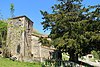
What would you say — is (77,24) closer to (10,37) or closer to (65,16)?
(65,16)

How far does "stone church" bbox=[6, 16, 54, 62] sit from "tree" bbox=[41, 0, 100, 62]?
9.55 meters

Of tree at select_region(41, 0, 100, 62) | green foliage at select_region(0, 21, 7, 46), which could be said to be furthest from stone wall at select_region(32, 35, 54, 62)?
tree at select_region(41, 0, 100, 62)

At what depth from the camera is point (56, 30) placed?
3133 centimetres

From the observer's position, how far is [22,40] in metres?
41.7

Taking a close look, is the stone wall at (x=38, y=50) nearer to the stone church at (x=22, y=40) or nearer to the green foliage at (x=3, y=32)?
the stone church at (x=22, y=40)

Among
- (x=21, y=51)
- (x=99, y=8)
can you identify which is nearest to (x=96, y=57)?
(x=21, y=51)

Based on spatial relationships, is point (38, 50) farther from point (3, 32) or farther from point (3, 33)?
point (3, 32)

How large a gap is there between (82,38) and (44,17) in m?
7.79

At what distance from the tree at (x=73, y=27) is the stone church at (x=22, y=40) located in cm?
955

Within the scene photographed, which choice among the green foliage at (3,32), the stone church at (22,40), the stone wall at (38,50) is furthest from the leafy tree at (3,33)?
the stone wall at (38,50)

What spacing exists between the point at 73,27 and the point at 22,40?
15674 mm

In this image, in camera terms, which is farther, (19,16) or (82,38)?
(19,16)

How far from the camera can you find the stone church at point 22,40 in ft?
137

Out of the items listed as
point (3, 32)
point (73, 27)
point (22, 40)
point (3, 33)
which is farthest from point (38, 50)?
point (73, 27)
